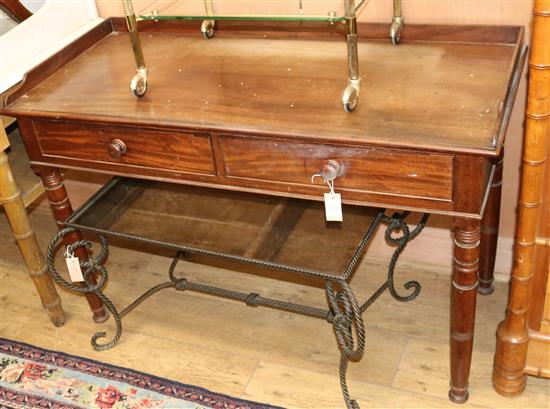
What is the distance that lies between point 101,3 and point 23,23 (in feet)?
1.07

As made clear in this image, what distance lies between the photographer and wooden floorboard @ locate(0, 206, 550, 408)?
219 cm

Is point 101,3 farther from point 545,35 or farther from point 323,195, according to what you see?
point 545,35

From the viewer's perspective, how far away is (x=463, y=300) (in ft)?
6.13

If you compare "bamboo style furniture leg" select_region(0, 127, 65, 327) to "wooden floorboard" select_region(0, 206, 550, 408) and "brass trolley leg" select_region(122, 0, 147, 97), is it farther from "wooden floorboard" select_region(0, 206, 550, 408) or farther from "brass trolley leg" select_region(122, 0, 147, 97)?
"brass trolley leg" select_region(122, 0, 147, 97)

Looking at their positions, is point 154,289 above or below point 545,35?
below

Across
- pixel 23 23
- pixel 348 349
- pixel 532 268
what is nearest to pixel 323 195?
pixel 348 349

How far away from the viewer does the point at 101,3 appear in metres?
2.53

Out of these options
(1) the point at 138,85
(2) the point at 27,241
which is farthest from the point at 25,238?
(1) the point at 138,85

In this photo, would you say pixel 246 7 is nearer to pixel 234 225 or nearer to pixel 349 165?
pixel 234 225

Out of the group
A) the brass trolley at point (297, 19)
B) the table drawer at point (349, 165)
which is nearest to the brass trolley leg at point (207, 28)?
the brass trolley at point (297, 19)

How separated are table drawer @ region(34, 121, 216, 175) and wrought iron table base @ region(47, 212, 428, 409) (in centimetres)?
26

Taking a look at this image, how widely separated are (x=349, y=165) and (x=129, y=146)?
60 cm

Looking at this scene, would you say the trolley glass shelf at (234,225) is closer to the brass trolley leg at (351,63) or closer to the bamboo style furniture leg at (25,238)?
the bamboo style furniture leg at (25,238)

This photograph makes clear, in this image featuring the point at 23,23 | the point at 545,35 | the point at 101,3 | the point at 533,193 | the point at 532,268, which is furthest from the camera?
the point at 101,3
